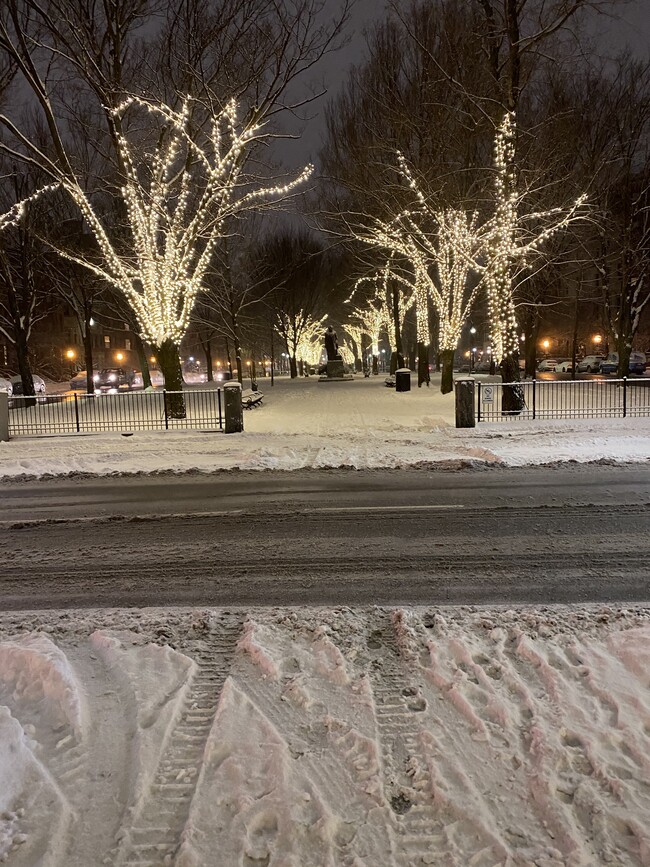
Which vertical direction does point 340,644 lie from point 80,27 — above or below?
below

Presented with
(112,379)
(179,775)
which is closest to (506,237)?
(179,775)

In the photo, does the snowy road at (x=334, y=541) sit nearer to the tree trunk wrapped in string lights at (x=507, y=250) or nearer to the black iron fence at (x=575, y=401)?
the black iron fence at (x=575, y=401)

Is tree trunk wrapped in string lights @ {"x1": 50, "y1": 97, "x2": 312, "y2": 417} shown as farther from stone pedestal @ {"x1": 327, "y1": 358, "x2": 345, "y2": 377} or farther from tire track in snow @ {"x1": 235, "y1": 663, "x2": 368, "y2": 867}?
stone pedestal @ {"x1": 327, "y1": 358, "x2": 345, "y2": 377}

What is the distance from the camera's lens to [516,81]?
17078 millimetres

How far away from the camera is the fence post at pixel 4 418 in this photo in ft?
54.2

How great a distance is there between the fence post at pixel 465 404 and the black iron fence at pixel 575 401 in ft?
2.70

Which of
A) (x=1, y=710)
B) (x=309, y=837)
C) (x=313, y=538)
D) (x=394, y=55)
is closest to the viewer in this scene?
(x=309, y=837)

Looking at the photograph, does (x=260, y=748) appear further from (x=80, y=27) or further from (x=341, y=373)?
(x=341, y=373)

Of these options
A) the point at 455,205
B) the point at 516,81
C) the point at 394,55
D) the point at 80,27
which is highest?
the point at 394,55

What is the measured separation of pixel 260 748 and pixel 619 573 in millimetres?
4064

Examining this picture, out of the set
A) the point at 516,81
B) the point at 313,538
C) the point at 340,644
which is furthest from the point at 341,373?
the point at 340,644

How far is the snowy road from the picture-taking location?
5.58 m

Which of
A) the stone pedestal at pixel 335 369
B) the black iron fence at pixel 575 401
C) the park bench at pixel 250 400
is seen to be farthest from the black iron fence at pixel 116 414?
the stone pedestal at pixel 335 369

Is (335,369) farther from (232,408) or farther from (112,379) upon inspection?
(232,408)
